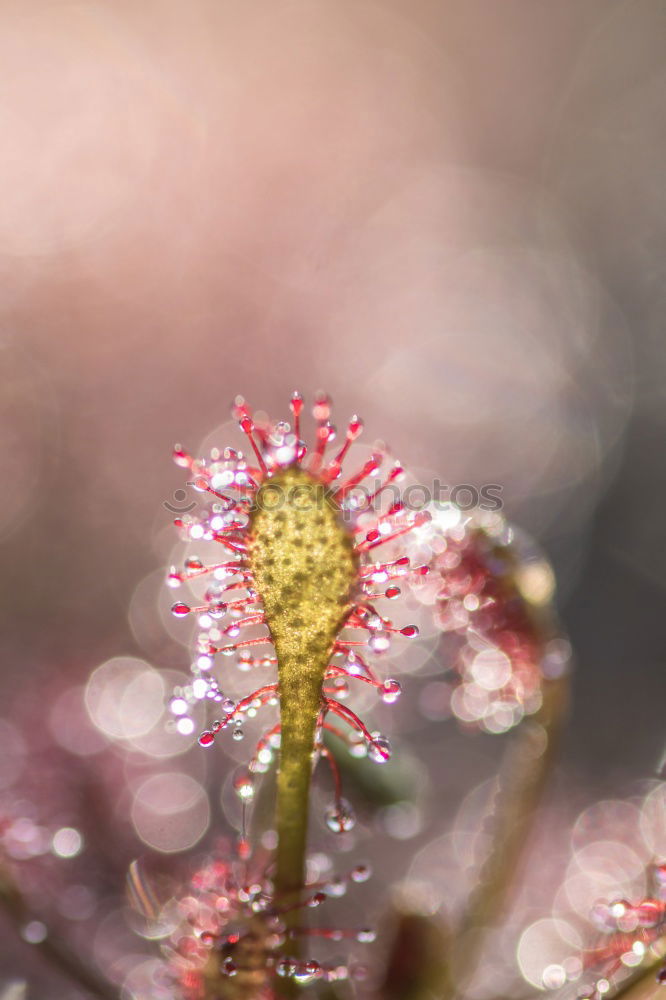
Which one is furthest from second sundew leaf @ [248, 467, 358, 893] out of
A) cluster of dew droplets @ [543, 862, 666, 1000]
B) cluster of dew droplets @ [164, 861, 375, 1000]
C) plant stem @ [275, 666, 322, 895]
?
cluster of dew droplets @ [543, 862, 666, 1000]

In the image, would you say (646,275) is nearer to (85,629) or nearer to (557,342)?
(557,342)

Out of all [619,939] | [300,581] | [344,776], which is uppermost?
[300,581]

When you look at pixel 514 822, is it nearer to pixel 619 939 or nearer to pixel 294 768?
pixel 619 939

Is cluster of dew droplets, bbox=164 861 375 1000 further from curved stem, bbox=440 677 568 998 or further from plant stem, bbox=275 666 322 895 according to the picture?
curved stem, bbox=440 677 568 998

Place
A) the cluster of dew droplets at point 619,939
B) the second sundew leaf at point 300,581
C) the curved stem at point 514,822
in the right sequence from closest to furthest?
the second sundew leaf at point 300,581, the cluster of dew droplets at point 619,939, the curved stem at point 514,822

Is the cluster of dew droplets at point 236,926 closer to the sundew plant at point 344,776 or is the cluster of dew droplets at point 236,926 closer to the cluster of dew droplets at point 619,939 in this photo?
the sundew plant at point 344,776

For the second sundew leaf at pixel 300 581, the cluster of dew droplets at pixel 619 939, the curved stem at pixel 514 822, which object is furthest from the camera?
the curved stem at pixel 514 822

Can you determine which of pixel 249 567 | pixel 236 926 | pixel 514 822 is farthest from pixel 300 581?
pixel 514 822

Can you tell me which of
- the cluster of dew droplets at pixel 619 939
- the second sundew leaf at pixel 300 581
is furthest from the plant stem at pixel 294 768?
the cluster of dew droplets at pixel 619 939
